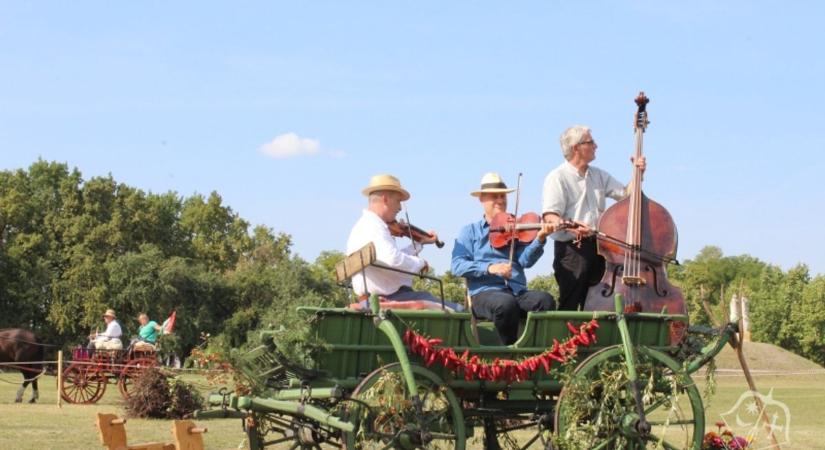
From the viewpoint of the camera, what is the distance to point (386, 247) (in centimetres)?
848

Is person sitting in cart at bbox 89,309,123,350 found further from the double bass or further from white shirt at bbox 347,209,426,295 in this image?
the double bass

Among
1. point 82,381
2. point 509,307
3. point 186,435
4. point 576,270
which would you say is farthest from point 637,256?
point 82,381

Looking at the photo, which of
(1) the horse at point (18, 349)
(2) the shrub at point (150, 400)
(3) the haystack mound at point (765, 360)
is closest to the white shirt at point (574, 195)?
(2) the shrub at point (150, 400)

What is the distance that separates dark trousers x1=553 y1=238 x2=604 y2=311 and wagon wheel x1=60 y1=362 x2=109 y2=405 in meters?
14.0

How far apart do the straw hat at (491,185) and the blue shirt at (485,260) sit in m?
0.28

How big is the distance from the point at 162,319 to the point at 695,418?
50.0 metres

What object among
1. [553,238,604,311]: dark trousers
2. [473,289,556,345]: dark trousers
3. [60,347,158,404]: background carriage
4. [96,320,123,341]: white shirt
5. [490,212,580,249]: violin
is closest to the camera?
[473,289,556,345]: dark trousers

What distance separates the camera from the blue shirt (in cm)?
917

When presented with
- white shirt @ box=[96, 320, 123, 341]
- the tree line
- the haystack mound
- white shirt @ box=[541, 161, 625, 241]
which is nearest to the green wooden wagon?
white shirt @ box=[541, 161, 625, 241]

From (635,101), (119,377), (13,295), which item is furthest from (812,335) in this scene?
(635,101)

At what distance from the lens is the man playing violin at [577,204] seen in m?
9.45

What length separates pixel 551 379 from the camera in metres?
8.66

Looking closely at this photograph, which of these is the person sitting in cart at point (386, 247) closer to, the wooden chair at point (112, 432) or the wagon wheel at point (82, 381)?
the wooden chair at point (112, 432)

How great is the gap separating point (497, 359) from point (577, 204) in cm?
176
